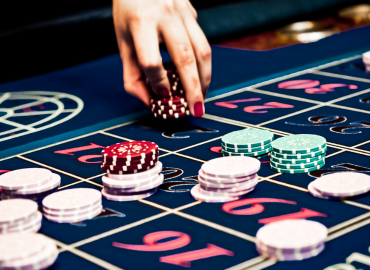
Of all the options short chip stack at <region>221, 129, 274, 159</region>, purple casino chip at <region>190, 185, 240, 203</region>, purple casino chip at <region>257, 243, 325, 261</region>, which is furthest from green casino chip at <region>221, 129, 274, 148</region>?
purple casino chip at <region>257, 243, 325, 261</region>

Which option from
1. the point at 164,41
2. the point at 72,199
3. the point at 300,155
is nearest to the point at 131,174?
the point at 72,199

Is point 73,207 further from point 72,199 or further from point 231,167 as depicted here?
point 231,167

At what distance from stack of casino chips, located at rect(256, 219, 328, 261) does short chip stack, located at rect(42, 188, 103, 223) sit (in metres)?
0.71

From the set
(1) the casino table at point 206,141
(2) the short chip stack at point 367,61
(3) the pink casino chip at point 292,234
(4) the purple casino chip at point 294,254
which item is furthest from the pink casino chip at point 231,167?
(2) the short chip stack at point 367,61

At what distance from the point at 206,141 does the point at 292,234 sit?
4.14 feet

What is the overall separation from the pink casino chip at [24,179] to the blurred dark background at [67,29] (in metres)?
2.68

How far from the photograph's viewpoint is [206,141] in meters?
3.25

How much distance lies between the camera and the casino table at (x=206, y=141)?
2.12m

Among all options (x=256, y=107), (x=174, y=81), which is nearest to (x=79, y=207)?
(x=174, y=81)

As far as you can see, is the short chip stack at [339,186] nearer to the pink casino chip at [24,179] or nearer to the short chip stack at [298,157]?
the short chip stack at [298,157]

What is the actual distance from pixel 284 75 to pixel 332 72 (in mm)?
334

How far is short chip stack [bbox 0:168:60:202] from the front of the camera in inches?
103

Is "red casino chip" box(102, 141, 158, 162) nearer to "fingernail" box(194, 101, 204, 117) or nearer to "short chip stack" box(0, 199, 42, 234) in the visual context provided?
"short chip stack" box(0, 199, 42, 234)

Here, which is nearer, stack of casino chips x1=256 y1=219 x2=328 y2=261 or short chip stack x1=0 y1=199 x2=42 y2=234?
stack of casino chips x1=256 y1=219 x2=328 y2=261
